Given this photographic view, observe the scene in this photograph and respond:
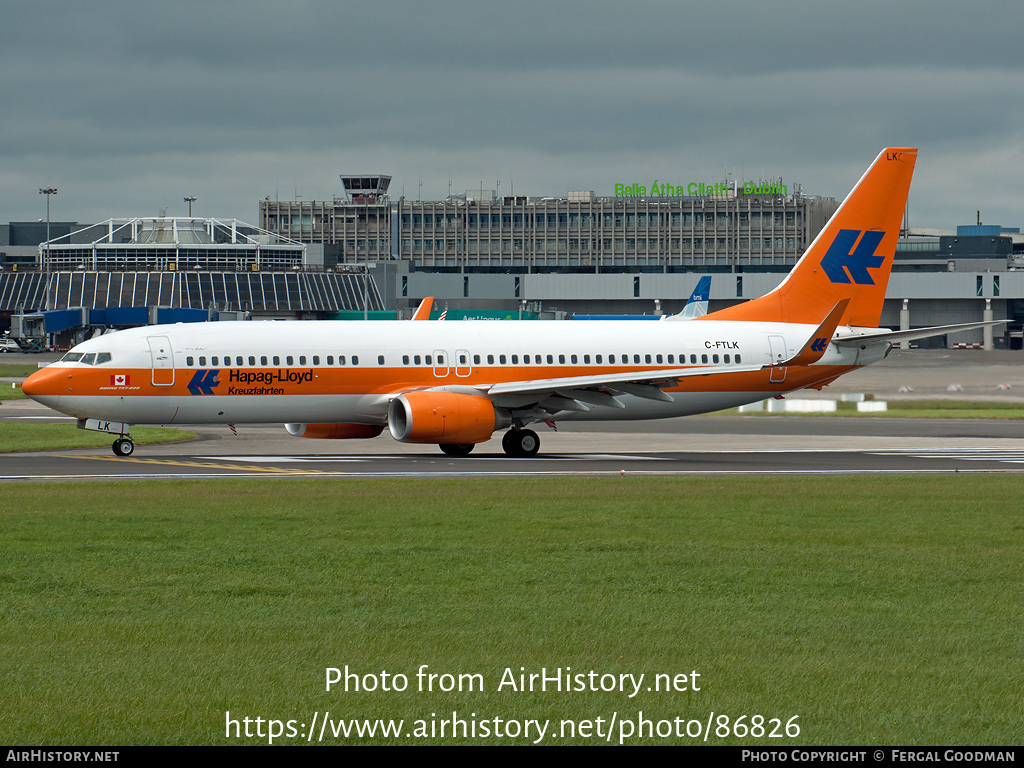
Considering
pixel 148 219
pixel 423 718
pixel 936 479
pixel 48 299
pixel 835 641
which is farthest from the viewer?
pixel 148 219

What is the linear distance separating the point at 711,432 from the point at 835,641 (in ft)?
125

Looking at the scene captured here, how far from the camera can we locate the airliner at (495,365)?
38062 millimetres

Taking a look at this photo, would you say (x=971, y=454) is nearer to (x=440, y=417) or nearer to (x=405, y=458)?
(x=440, y=417)

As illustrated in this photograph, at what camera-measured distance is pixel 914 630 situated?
44.9 feet

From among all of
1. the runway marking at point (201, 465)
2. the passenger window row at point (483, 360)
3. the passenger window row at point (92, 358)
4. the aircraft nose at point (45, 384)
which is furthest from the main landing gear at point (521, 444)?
the aircraft nose at point (45, 384)

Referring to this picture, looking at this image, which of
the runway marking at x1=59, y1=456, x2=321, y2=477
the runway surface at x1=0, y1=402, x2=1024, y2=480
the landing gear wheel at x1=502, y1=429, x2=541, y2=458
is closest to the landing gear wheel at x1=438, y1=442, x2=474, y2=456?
the runway surface at x1=0, y1=402, x2=1024, y2=480

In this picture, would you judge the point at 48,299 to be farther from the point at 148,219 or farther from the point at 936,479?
the point at 936,479

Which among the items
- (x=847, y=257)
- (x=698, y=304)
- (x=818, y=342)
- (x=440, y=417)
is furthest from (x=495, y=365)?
(x=698, y=304)

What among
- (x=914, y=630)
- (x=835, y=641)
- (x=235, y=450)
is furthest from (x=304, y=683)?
(x=235, y=450)

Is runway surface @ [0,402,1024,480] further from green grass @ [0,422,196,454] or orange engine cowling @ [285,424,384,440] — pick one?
green grass @ [0,422,196,454]

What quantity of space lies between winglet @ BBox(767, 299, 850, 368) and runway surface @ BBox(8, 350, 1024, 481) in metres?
2.83

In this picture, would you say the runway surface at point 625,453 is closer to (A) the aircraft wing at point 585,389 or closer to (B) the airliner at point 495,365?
(B) the airliner at point 495,365

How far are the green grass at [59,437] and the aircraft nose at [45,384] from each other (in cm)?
415

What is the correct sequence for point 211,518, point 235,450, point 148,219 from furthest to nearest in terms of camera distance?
point 148,219, point 235,450, point 211,518
